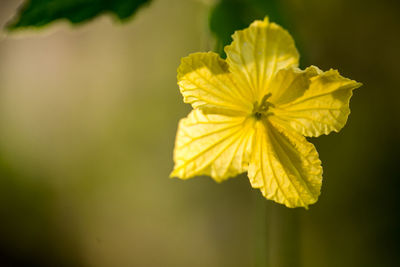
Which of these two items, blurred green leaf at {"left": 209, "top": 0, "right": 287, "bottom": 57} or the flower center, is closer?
the flower center

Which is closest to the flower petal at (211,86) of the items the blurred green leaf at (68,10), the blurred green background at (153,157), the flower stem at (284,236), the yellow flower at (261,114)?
the yellow flower at (261,114)

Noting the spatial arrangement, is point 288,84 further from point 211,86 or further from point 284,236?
point 284,236

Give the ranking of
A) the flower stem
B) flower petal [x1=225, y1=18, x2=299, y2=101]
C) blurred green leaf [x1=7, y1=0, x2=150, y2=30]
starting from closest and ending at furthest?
flower petal [x1=225, y1=18, x2=299, y2=101]
blurred green leaf [x1=7, y1=0, x2=150, y2=30]
the flower stem

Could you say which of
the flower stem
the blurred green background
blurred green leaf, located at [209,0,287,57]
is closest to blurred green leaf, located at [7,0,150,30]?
blurred green leaf, located at [209,0,287,57]

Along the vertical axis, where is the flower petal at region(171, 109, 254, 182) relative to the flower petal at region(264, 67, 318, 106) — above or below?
below

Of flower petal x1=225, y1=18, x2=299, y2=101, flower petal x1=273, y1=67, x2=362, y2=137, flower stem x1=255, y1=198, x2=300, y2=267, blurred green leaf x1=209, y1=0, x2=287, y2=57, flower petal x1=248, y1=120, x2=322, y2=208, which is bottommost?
flower stem x1=255, y1=198, x2=300, y2=267

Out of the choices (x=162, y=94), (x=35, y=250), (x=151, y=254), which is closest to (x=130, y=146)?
(x=162, y=94)

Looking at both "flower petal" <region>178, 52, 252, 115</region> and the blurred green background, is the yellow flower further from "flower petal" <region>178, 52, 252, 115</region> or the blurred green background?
the blurred green background

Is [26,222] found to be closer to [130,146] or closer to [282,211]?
[130,146]
